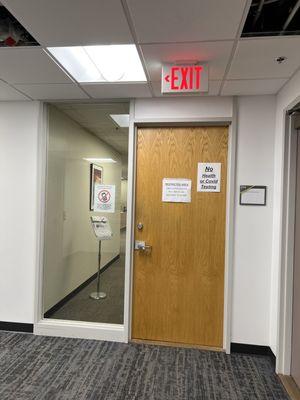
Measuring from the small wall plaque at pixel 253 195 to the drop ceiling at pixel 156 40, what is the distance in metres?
0.90

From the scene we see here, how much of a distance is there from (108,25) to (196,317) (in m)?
2.60

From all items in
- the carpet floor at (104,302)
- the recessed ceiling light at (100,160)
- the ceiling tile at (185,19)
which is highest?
the ceiling tile at (185,19)

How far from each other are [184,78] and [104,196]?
1527mm

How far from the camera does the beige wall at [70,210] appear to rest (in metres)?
3.13

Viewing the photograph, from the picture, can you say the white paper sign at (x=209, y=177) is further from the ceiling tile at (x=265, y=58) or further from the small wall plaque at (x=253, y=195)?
the ceiling tile at (x=265, y=58)

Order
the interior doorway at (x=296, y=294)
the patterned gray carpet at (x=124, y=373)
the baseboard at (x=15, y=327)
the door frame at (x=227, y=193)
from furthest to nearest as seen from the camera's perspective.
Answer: the baseboard at (x=15, y=327) → the door frame at (x=227, y=193) → the interior doorway at (x=296, y=294) → the patterned gray carpet at (x=124, y=373)

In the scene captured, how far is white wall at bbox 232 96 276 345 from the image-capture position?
2.68m

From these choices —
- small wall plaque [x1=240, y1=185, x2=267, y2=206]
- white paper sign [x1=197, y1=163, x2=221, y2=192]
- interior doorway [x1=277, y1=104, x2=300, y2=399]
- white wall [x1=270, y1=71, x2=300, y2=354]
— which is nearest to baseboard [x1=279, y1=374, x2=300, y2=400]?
interior doorway [x1=277, y1=104, x2=300, y2=399]

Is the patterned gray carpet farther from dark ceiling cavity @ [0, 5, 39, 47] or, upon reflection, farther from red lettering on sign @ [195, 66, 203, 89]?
dark ceiling cavity @ [0, 5, 39, 47]

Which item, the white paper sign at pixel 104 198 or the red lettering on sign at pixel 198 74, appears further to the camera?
the white paper sign at pixel 104 198

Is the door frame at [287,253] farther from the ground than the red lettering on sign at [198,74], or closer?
closer

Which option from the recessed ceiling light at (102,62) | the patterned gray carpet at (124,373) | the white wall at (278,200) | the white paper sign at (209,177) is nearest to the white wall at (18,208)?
the patterned gray carpet at (124,373)

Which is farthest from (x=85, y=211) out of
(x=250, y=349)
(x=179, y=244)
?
(x=250, y=349)

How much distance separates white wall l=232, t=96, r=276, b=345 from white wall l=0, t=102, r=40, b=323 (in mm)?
2127
